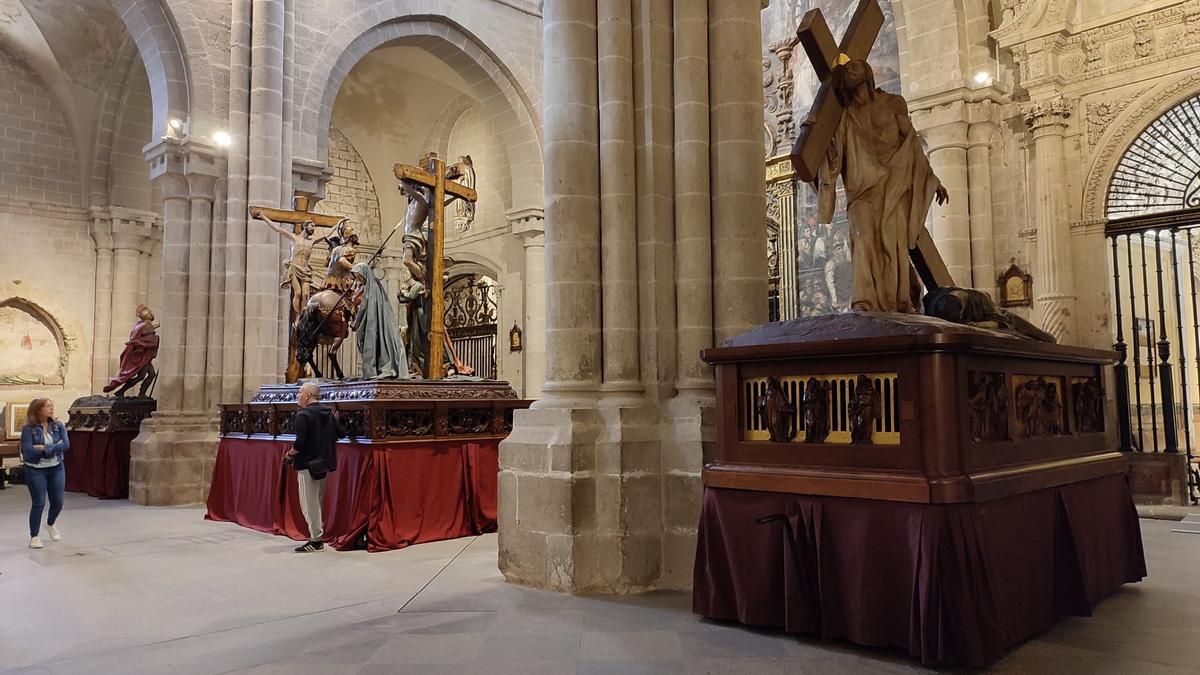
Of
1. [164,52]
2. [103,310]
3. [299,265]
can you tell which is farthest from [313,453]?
[103,310]

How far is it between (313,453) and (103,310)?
10188 millimetres

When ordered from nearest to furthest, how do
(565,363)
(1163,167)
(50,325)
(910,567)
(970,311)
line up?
(910,567)
(970,311)
(565,363)
(1163,167)
(50,325)

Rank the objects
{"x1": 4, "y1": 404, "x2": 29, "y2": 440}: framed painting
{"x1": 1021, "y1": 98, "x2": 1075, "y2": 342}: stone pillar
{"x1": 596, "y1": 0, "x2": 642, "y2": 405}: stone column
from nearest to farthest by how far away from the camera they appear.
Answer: {"x1": 596, "y1": 0, "x2": 642, "y2": 405}: stone column, {"x1": 1021, "y1": 98, "x2": 1075, "y2": 342}: stone pillar, {"x1": 4, "y1": 404, "x2": 29, "y2": 440}: framed painting

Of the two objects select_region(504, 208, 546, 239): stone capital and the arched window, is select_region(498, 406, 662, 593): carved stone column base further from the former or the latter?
select_region(504, 208, 546, 239): stone capital

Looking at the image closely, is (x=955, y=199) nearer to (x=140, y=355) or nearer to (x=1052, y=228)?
(x=1052, y=228)

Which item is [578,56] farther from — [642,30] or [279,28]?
[279,28]

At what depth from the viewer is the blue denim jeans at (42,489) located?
6758mm

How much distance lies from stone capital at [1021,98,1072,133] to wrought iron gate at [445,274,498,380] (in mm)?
9700

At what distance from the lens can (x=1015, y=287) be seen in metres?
9.84

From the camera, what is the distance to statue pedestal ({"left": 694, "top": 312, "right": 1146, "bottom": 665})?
10.9 ft

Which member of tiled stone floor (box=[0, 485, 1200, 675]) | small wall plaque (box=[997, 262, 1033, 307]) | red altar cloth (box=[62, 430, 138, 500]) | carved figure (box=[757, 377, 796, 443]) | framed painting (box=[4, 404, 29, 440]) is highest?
small wall plaque (box=[997, 262, 1033, 307])

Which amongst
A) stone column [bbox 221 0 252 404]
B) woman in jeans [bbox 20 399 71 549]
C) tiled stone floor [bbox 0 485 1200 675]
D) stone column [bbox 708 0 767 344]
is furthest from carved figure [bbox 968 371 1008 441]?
stone column [bbox 221 0 252 404]

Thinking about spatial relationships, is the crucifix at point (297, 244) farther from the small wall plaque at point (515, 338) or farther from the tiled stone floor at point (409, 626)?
the small wall plaque at point (515, 338)

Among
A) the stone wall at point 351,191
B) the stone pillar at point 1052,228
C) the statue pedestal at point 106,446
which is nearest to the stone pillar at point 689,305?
the stone pillar at point 1052,228
